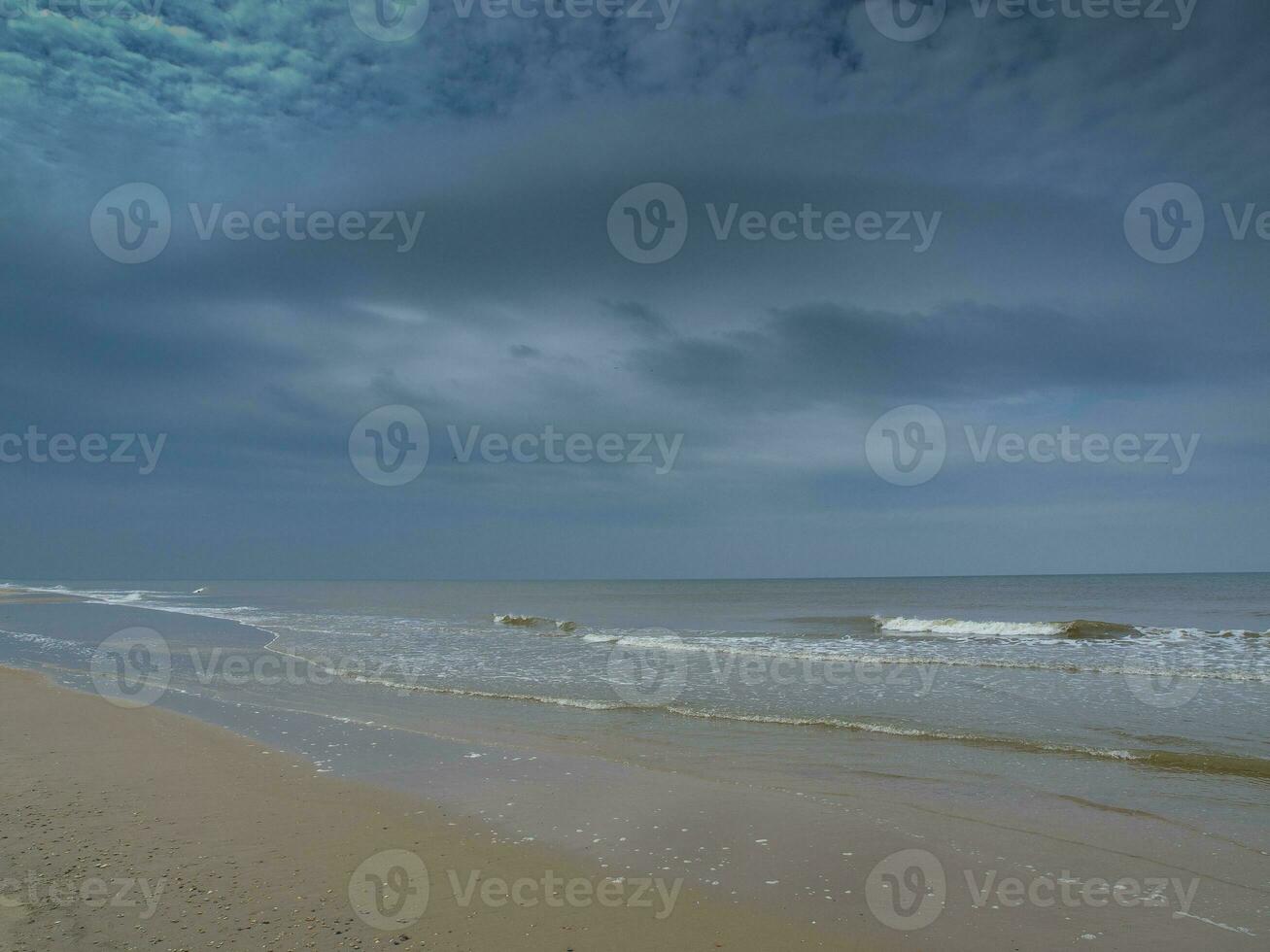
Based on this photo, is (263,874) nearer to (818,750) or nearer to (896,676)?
(818,750)

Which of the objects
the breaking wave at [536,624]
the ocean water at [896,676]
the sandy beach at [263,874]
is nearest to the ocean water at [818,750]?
the ocean water at [896,676]

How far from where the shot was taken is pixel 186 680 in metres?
17.4

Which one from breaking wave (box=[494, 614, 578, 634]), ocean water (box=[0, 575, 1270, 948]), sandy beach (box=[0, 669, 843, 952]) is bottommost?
sandy beach (box=[0, 669, 843, 952])

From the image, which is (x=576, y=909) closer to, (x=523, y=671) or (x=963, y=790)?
(x=963, y=790)

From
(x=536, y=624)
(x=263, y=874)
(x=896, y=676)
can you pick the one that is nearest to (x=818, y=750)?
(x=263, y=874)

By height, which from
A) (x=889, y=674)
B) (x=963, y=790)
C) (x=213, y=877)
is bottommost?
(x=213, y=877)

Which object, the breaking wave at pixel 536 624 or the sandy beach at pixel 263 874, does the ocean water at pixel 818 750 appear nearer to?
the sandy beach at pixel 263 874

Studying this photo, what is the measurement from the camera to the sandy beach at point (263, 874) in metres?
5.23

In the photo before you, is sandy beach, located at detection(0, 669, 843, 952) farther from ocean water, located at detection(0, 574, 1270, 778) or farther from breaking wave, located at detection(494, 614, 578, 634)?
breaking wave, located at detection(494, 614, 578, 634)

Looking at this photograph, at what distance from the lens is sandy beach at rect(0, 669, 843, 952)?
523 centimetres

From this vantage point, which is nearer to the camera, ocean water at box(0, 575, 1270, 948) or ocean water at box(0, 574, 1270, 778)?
ocean water at box(0, 575, 1270, 948)

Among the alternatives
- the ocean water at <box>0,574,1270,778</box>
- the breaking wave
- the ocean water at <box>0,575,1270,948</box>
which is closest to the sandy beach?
the ocean water at <box>0,575,1270,948</box>

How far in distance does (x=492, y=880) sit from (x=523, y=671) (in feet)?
46.3

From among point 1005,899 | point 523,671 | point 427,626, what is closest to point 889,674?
point 523,671
